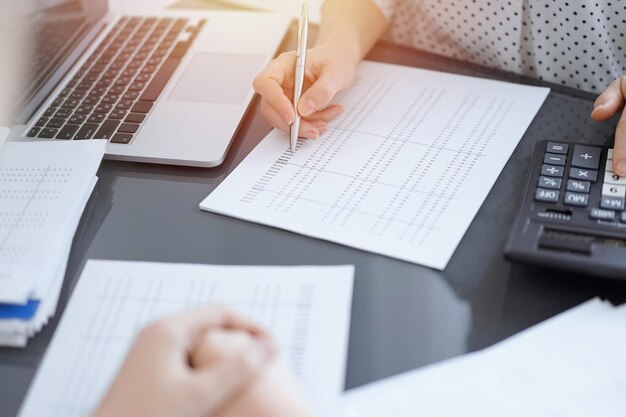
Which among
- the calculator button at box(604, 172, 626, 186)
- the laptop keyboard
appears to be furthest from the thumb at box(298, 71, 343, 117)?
the calculator button at box(604, 172, 626, 186)

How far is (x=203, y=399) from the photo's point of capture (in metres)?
0.43

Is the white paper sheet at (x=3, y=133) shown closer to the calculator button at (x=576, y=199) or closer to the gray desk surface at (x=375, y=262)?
the gray desk surface at (x=375, y=262)

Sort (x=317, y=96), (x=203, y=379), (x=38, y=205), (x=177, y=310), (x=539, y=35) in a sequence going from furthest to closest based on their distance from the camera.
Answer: (x=539, y=35), (x=317, y=96), (x=38, y=205), (x=177, y=310), (x=203, y=379)

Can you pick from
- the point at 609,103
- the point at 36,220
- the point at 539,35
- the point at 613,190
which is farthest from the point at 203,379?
the point at 539,35

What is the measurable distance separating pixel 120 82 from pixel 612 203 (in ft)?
1.87

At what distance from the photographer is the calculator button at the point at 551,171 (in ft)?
2.09

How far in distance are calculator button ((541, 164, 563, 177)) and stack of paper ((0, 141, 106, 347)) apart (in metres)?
0.42

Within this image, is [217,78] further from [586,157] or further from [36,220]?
[586,157]

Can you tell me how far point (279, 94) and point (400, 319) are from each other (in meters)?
0.30

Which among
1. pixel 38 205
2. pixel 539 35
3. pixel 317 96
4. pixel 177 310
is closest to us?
pixel 177 310

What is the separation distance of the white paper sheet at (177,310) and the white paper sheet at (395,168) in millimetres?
74

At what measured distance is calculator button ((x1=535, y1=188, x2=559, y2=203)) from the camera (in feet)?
1.98

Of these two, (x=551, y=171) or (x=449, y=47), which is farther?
(x=449, y=47)

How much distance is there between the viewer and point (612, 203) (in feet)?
1.94
